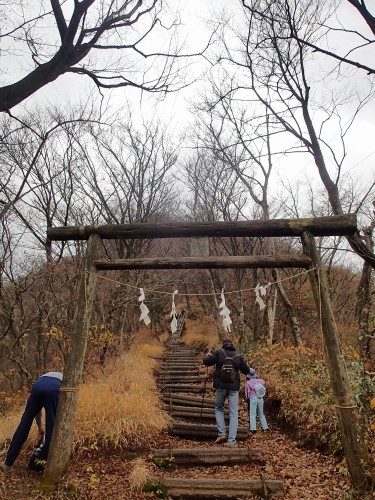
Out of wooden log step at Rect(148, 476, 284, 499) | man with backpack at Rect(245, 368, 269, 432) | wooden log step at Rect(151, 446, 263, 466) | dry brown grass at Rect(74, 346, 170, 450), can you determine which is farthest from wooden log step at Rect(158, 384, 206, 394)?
wooden log step at Rect(148, 476, 284, 499)

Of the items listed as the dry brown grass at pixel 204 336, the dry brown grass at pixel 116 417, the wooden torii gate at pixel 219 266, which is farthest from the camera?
the dry brown grass at pixel 204 336

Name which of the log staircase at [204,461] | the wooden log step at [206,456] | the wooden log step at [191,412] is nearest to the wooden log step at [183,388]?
the log staircase at [204,461]

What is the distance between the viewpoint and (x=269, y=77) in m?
10.7

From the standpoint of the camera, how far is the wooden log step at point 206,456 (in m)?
6.29

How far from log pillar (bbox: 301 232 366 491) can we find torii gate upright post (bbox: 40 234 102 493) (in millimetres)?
3087

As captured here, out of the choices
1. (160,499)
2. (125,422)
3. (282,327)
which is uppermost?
(282,327)

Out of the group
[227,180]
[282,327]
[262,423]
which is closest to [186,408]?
[262,423]

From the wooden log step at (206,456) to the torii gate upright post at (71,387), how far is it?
189 centimetres

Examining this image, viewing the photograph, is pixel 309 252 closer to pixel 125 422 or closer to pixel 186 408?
pixel 125 422

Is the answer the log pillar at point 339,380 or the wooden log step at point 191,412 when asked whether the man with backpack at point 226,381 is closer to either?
the wooden log step at point 191,412

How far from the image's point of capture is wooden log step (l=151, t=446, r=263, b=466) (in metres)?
6.29

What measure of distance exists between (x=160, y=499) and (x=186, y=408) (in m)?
4.94

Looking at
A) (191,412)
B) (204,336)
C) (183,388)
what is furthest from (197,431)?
(204,336)

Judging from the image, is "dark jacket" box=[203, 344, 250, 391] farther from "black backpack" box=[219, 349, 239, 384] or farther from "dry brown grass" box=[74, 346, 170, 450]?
"dry brown grass" box=[74, 346, 170, 450]
